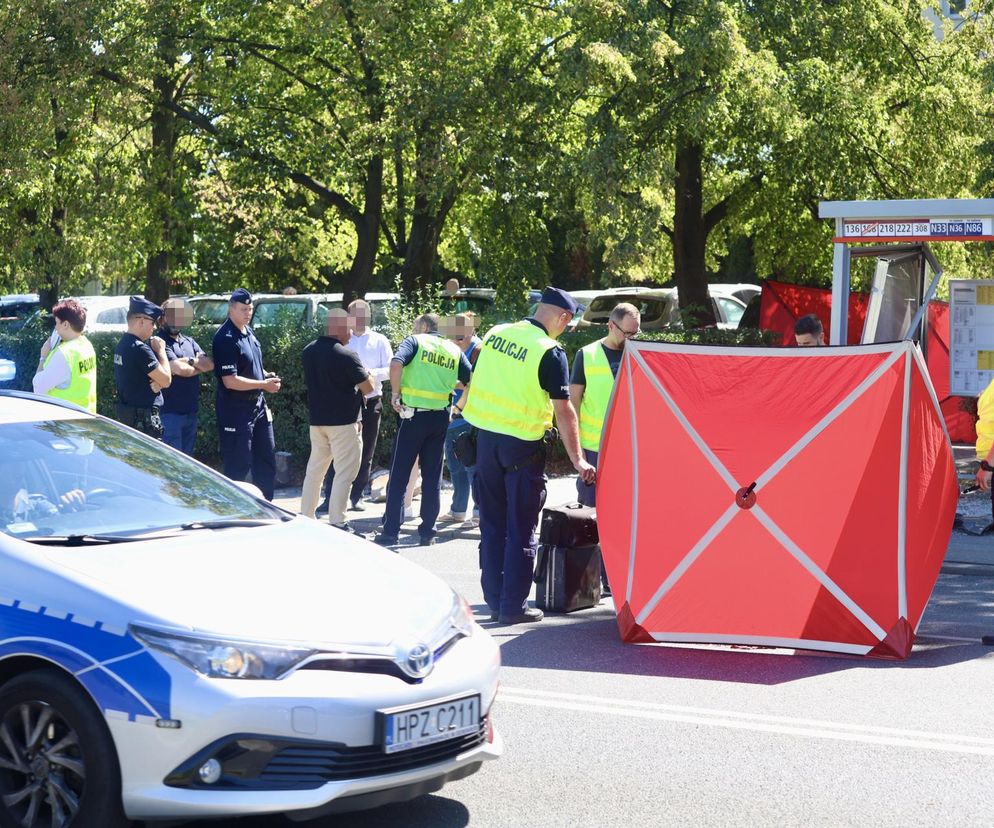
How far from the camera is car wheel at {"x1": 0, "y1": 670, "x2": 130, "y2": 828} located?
418 centimetres

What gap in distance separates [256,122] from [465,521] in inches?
442

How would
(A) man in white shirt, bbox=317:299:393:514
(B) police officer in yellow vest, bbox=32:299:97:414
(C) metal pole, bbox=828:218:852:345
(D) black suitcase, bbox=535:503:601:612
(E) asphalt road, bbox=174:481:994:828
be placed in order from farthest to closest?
(A) man in white shirt, bbox=317:299:393:514 < (C) metal pole, bbox=828:218:852:345 < (B) police officer in yellow vest, bbox=32:299:97:414 < (D) black suitcase, bbox=535:503:601:612 < (E) asphalt road, bbox=174:481:994:828

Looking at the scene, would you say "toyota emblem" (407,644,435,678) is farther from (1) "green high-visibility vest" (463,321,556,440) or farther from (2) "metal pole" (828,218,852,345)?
(2) "metal pole" (828,218,852,345)

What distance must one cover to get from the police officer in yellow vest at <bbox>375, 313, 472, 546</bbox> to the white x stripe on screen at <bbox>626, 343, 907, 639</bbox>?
11.8 ft

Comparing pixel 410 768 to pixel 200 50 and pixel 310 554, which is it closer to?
pixel 310 554

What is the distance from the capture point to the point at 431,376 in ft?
36.7

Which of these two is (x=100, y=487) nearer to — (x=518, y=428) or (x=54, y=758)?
(x=54, y=758)

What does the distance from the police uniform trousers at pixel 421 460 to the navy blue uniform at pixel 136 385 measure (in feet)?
6.17

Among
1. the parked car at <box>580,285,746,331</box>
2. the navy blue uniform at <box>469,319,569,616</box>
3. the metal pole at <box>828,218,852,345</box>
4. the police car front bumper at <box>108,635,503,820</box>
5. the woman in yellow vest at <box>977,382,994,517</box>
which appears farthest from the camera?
the parked car at <box>580,285,746,331</box>

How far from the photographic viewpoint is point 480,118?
749 inches

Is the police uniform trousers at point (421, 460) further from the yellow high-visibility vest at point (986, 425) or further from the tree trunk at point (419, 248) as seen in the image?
the tree trunk at point (419, 248)

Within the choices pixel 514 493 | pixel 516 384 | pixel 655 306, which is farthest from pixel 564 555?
pixel 655 306

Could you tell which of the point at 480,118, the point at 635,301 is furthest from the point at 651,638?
the point at 635,301

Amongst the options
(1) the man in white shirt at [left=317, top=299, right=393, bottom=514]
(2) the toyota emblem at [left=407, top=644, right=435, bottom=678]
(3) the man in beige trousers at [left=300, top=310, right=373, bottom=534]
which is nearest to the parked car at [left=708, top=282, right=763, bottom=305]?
(1) the man in white shirt at [left=317, top=299, right=393, bottom=514]
